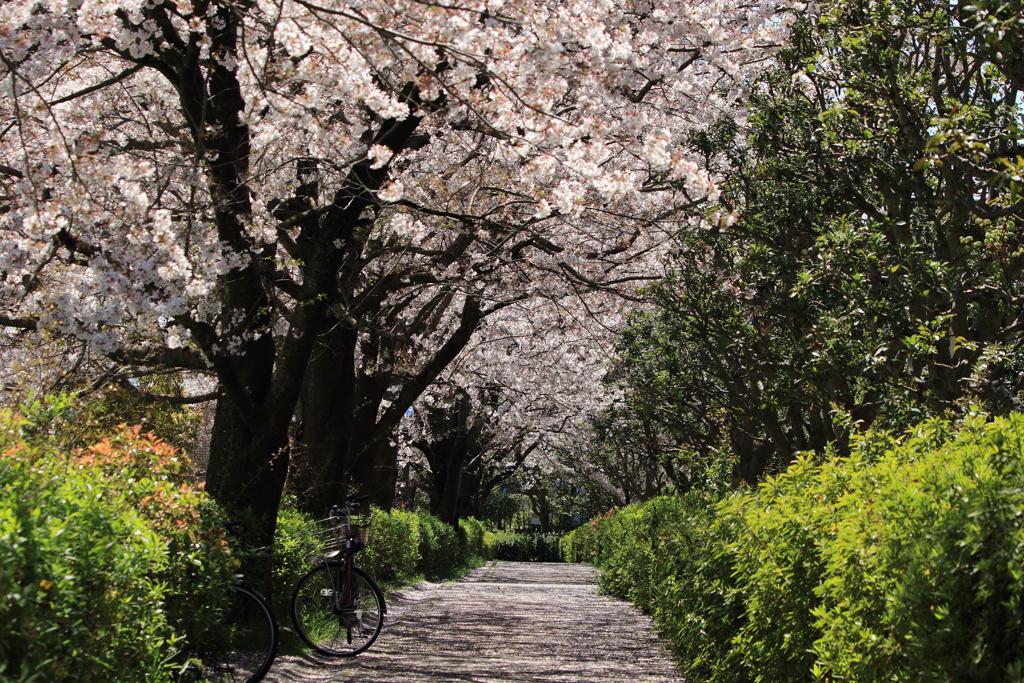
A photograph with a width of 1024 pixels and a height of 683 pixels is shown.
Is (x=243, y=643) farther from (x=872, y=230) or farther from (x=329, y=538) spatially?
→ (x=872, y=230)

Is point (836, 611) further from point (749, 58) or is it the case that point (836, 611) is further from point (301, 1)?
point (749, 58)

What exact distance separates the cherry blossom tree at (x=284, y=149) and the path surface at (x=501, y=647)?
1830mm

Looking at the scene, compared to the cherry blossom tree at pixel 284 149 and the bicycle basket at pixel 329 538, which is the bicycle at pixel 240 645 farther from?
the bicycle basket at pixel 329 538

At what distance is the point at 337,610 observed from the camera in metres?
8.38

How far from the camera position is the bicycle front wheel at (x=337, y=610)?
8.38m

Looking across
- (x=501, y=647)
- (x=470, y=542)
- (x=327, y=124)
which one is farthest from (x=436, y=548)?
(x=327, y=124)

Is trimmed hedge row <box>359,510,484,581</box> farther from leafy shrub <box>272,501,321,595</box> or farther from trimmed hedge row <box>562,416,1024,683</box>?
trimmed hedge row <box>562,416,1024,683</box>

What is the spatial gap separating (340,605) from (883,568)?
602 centimetres

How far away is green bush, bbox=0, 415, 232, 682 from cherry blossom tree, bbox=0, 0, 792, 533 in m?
2.32

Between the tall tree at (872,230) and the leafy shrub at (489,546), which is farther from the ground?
the tall tree at (872,230)

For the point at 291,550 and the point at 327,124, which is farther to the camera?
the point at 291,550

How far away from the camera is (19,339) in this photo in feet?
37.6

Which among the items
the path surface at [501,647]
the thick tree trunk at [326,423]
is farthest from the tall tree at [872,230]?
the thick tree trunk at [326,423]

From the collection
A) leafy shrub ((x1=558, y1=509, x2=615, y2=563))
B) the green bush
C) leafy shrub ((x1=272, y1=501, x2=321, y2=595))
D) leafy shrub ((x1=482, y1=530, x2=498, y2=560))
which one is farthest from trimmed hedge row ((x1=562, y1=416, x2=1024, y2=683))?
leafy shrub ((x1=482, y1=530, x2=498, y2=560))
